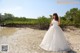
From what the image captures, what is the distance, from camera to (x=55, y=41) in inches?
271

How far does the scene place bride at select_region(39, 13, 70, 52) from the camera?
6.76 m

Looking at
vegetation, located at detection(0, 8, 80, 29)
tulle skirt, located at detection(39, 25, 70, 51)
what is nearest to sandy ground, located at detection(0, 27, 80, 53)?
→ tulle skirt, located at detection(39, 25, 70, 51)

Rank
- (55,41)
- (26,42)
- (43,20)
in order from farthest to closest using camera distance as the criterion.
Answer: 1. (43,20)
2. (26,42)
3. (55,41)

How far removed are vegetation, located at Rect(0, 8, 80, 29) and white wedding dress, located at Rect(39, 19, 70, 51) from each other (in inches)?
529

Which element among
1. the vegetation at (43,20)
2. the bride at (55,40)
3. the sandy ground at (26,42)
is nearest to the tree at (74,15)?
the vegetation at (43,20)

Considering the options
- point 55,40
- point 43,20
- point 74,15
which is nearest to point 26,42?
point 55,40

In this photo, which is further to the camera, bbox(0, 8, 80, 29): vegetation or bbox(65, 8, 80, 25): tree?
bbox(0, 8, 80, 29): vegetation

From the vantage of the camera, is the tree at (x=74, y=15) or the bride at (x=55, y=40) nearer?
the bride at (x=55, y=40)

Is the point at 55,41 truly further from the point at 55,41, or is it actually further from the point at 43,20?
the point at 43,20

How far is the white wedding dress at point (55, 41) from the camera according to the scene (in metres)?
6.76

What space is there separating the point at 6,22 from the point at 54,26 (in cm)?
1710

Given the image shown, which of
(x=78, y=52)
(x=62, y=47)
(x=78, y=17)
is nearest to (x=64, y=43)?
(x=62, y=47)

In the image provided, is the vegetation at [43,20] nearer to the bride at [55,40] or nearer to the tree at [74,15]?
the tree at [74,15]

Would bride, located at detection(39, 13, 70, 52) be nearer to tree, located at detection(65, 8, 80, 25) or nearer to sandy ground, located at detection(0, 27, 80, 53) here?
sandy ground, located at detection(0, 27, 80, 53)
